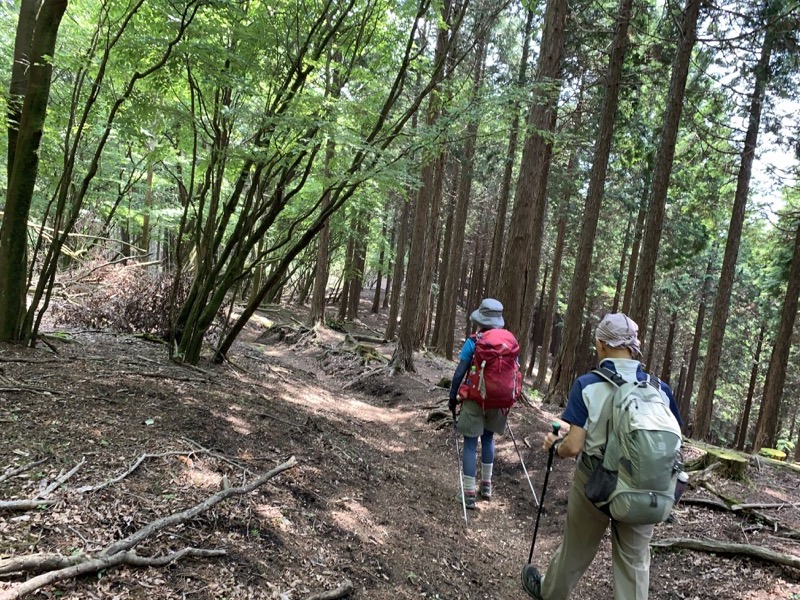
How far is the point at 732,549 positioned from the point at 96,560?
4319mm

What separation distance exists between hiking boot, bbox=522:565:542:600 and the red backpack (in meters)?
1.70

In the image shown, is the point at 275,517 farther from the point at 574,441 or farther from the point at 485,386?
the point at 485,386

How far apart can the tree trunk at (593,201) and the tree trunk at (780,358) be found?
563cm

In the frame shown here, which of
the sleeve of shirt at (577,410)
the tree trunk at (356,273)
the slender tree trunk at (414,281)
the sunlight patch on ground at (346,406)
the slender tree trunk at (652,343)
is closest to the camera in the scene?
the sleeve of shirt at (577,410)

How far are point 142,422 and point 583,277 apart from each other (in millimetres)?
10244

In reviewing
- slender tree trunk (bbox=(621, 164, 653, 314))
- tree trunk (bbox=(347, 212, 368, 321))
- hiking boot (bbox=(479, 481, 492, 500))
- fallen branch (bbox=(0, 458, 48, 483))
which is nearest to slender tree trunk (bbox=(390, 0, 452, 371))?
slender tree trunk (bbox=(621, 164, 653, 314))

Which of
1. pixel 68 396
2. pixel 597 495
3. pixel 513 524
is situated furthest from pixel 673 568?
pixel 68 396

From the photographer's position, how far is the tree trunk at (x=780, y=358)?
497 inches

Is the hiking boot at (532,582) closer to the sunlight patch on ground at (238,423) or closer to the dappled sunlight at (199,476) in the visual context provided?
the dappled sunlight at (199,476)

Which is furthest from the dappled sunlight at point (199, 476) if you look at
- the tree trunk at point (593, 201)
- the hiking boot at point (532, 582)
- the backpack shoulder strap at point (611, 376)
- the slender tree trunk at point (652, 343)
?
the slender tree trunk at point (652, 343)

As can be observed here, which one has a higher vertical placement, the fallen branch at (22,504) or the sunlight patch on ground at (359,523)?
the fallen branch at (22,504)

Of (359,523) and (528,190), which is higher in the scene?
(528,190)

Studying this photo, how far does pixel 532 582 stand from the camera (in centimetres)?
331

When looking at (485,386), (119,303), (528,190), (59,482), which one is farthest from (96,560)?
(119,303)
